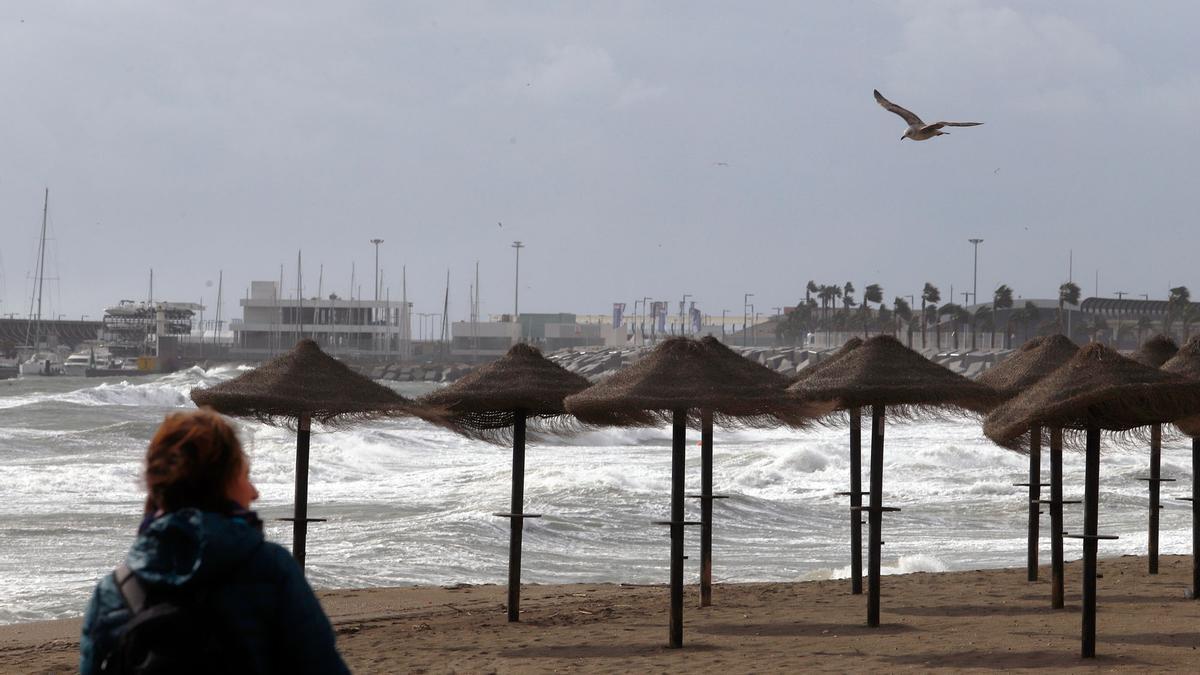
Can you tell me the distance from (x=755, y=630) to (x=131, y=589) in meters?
9.04

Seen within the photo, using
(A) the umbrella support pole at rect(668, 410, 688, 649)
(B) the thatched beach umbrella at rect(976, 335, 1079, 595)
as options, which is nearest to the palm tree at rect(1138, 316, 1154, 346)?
(B) the thatched beach umbrella at rect(976, 335, 1079, 595)

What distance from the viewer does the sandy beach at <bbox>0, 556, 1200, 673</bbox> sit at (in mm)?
9891

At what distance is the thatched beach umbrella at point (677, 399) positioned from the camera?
412 inches

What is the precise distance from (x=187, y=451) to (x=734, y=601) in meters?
10.9

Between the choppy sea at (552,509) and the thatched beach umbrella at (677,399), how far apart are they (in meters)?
2.21

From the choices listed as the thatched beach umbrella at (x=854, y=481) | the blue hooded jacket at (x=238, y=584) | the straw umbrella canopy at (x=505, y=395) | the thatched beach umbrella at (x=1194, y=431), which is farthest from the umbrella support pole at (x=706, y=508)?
the blue hooded jacket at (x=238, y=584)

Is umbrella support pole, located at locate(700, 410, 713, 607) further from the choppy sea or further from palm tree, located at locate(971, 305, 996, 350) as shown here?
palm tree, located at locate(971, 305, 996, 350)

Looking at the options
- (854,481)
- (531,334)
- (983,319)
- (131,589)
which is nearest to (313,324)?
(531,334)

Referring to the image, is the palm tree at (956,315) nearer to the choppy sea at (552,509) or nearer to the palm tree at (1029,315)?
the palm tree at (1029,315)

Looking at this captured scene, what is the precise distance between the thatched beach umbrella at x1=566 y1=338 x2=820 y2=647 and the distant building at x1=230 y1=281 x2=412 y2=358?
351 ft

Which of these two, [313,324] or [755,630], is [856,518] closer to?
[755,630]

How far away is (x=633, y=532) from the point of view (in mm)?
21578

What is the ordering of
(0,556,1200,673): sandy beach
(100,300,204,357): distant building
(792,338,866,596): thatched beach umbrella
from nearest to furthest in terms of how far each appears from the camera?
(0,556,1200,673): sandy beach < (792,338,866,596): thatched beach umbrella < (100,300,204,357): distant building

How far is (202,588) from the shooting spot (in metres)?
2.80
